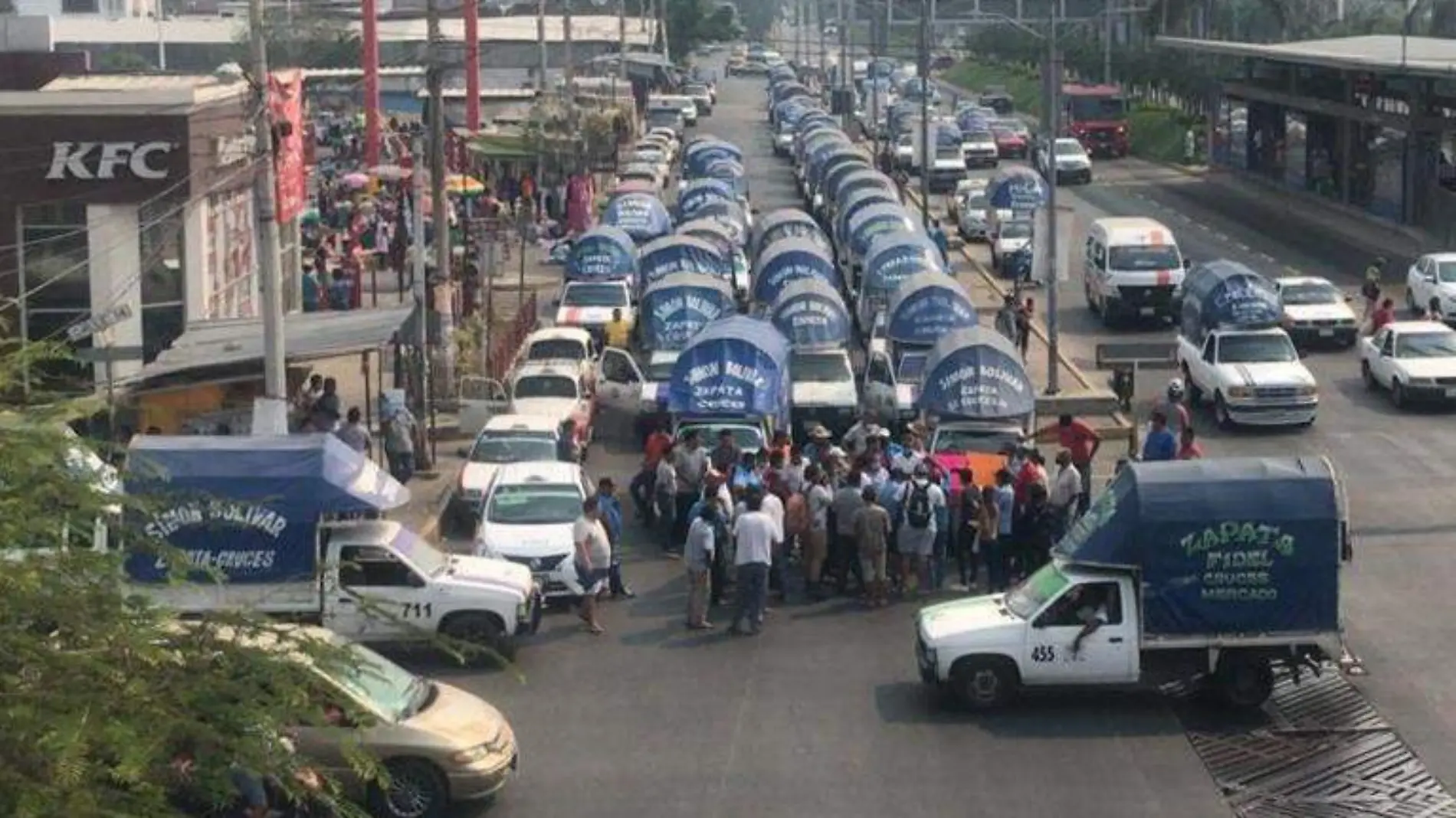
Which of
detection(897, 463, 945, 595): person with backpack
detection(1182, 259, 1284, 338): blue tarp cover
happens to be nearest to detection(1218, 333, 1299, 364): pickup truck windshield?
detection(1182, 259, 1284, 338): blue tarp cover

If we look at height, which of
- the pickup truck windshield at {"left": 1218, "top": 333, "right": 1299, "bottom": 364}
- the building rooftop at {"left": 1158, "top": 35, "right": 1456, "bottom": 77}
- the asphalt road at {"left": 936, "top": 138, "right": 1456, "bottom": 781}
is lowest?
the asphalt road at {"left": 936, "top": 138, "right": 1456, "bottom": 781}

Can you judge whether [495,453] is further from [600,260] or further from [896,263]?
[600,260]

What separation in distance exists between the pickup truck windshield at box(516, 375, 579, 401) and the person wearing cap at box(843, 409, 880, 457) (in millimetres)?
4980

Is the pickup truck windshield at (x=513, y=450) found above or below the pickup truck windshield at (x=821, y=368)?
below

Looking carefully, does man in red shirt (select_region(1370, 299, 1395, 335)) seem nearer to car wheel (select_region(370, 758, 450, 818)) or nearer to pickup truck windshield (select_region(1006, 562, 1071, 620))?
pickup truck windshield (select_region(1006, 562, 1071, 620))

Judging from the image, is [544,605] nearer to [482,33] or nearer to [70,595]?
[70,595]

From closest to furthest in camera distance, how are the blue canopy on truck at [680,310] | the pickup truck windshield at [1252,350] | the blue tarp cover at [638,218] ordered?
the pickup truck windshield at [1252,350]
the blue canopy on truck at [680,310]
the blue tarp cover at [638,218]

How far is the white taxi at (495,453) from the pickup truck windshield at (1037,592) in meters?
9.35

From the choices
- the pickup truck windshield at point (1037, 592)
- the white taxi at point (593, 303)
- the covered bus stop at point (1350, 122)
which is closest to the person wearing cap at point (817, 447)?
the pickup truck windshield at point (1037, 592)

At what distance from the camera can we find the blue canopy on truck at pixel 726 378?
101 feet

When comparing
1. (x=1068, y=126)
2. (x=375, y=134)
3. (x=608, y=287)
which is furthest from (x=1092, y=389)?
(x=1068, y=126)

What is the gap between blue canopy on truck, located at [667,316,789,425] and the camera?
101 ft

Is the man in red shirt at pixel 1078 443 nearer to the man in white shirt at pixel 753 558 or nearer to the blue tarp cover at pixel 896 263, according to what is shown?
the man in white shirt at pixel 753 558

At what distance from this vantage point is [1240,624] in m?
20.4
